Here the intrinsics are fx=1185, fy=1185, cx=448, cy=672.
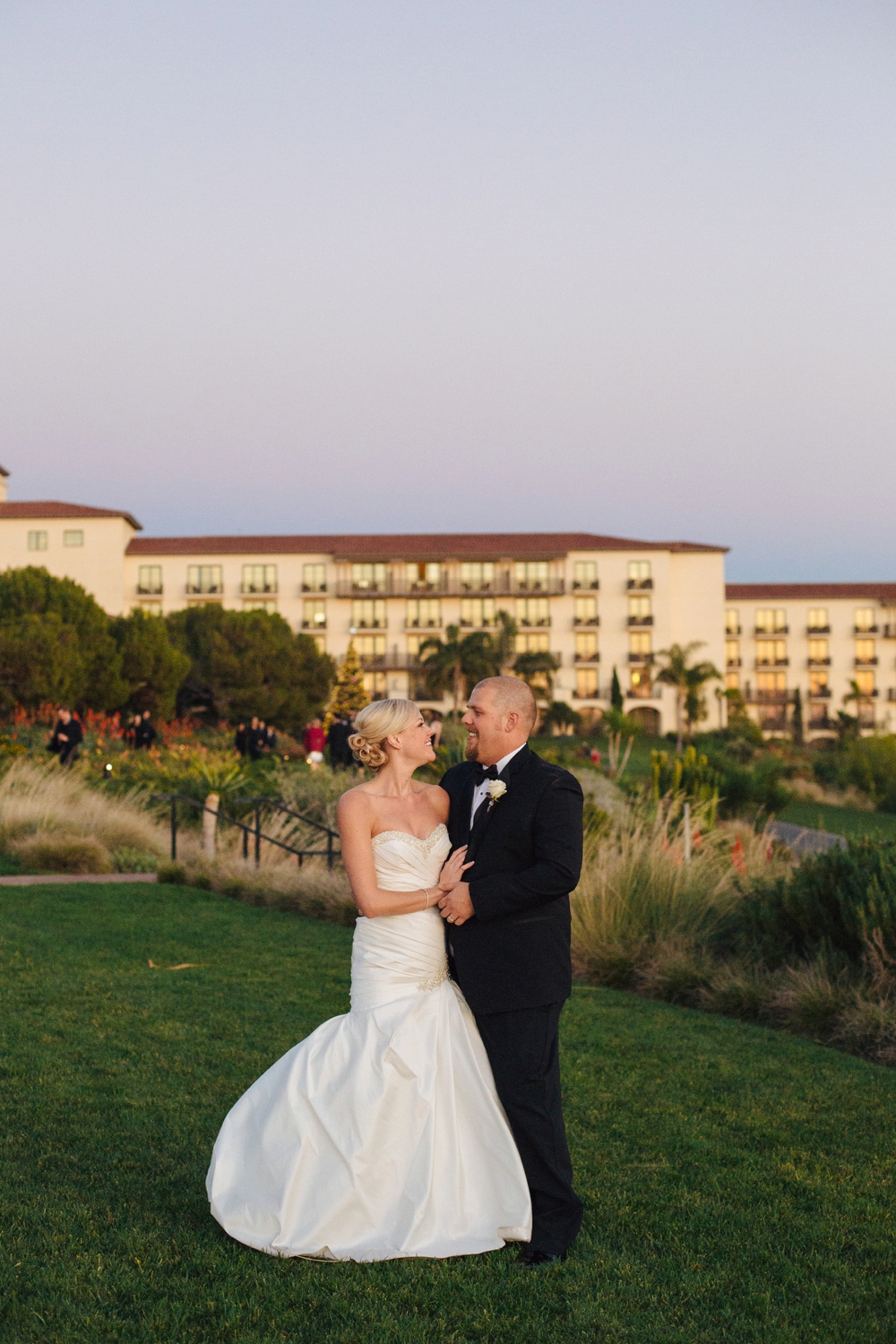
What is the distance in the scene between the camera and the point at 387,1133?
152 inches

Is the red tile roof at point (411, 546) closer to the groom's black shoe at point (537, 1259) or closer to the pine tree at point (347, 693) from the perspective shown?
the pine tree at point (347, 693)

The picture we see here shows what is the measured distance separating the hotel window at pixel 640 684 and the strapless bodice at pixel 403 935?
75.6m

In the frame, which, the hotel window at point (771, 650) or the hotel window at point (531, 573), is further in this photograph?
the hotel window at point (771, 650)

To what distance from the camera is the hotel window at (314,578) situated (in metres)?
79.9

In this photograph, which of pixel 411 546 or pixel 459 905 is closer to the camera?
pixel 459 905

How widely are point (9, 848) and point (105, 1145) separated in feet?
35.8

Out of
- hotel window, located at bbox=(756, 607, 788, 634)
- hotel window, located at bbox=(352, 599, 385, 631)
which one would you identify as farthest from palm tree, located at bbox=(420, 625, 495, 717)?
hotel window, located at bbox=(756, 607, 788, 634)

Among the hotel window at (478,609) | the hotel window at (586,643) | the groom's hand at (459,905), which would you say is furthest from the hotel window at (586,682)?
the groom's hand at (459,905)

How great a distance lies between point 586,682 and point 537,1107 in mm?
76803

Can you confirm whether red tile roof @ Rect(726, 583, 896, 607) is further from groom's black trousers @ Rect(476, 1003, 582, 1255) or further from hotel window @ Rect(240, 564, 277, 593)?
groom's black trousers @ Rect(476, 1003, 582, 1255)

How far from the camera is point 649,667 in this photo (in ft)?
261

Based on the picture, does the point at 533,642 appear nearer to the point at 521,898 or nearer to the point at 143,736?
the point at 143,736

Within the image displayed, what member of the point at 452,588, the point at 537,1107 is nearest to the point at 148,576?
the point at 452,588

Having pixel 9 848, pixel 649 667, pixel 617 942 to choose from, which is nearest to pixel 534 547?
pixel 649 667
